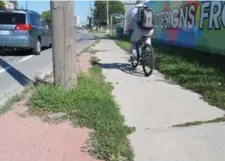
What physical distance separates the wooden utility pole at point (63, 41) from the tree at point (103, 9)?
82.8 m

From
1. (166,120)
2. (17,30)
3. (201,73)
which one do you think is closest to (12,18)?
(17,30)

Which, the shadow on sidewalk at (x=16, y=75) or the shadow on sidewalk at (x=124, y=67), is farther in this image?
the shadow on sidewalk at (x=124, y=67)

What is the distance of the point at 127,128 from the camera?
15.9ft

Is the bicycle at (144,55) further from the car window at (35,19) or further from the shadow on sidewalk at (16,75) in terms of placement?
the car window at (35,19)

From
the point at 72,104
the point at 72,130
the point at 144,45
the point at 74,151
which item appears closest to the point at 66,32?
the point at 72,104

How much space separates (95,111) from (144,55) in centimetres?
382

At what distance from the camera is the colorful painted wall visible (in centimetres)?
1095

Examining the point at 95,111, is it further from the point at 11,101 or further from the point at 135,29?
the point at 135,29

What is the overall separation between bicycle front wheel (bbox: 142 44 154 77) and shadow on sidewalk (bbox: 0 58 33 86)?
259 centimetres

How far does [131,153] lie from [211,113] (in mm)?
1829

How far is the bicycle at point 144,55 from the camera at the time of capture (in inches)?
334

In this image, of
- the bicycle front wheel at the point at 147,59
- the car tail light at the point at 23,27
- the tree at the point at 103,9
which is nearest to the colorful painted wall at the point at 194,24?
the bicycle front wheel at the point at 147,59

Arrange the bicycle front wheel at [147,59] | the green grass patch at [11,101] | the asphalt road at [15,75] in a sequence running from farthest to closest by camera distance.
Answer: the bicycle front wheel at [147,59] < the asphalt road at [15,75] < the green grass patch at [11,101]

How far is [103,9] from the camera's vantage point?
314 feet
